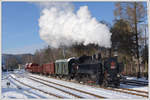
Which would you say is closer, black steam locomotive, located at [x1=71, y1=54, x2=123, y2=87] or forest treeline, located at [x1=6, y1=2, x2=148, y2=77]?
black steam locomotive, located at [x1=71, y1=54, x2=123, y2=87]

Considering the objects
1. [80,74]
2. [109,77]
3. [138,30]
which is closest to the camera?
[109,77]

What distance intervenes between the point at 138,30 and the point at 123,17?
2.59m

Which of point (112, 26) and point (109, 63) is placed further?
point (112, 26)

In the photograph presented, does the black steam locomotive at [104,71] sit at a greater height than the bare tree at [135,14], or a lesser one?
lesser

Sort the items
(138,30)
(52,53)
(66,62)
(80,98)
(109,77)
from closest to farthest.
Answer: (80,98) → (109,77) → (66,62) → (138,30) → (52,53)

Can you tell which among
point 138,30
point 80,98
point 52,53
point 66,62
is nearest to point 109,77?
point 80,98

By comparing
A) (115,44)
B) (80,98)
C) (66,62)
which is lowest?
(80,98)

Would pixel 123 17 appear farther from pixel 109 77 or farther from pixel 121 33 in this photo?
pixel 109 77

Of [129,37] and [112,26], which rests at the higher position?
[112,26]

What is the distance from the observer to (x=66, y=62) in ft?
74.1

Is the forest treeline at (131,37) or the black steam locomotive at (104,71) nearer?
the black steam locomotive at (104,71)

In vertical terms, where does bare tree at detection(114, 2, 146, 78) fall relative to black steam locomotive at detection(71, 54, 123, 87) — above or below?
above

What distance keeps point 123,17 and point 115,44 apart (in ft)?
13.9

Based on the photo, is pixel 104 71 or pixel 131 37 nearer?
pixel 104 71
